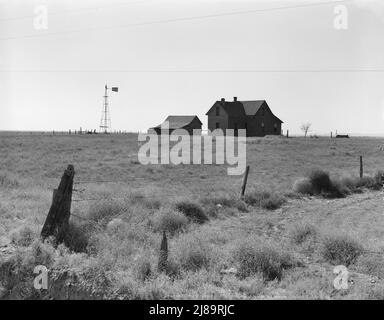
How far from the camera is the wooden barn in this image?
2447 inches

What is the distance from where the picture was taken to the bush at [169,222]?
8055 millimetres

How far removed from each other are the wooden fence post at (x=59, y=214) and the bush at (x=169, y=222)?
2159mm

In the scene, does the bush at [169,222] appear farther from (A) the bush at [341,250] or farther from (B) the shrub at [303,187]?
(B) the shrub at [303,187]

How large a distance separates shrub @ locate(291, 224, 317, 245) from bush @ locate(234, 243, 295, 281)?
1524mm

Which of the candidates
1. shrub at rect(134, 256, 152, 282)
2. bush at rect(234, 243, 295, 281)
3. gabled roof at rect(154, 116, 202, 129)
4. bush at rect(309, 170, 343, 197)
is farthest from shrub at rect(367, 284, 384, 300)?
gabled roof at rect(154, 116, 202, 129)

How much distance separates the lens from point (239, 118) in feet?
194

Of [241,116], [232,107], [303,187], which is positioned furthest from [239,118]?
[303,187]

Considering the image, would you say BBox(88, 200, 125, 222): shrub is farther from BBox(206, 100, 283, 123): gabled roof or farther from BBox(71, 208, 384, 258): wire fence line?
BBox(206, 100, 283, 123): gabled roof

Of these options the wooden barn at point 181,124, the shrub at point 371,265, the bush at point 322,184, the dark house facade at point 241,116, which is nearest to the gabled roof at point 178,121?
the wooden barn at point 181,124

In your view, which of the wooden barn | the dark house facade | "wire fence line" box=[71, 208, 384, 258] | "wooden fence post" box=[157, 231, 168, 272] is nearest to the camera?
"wooden fence post" box=[157, 231, 168, 272]

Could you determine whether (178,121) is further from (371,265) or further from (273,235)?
(371,265)

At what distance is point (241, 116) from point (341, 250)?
177ft

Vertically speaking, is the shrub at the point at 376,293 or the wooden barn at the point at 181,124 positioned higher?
the wooden barn at the point at 181,124
